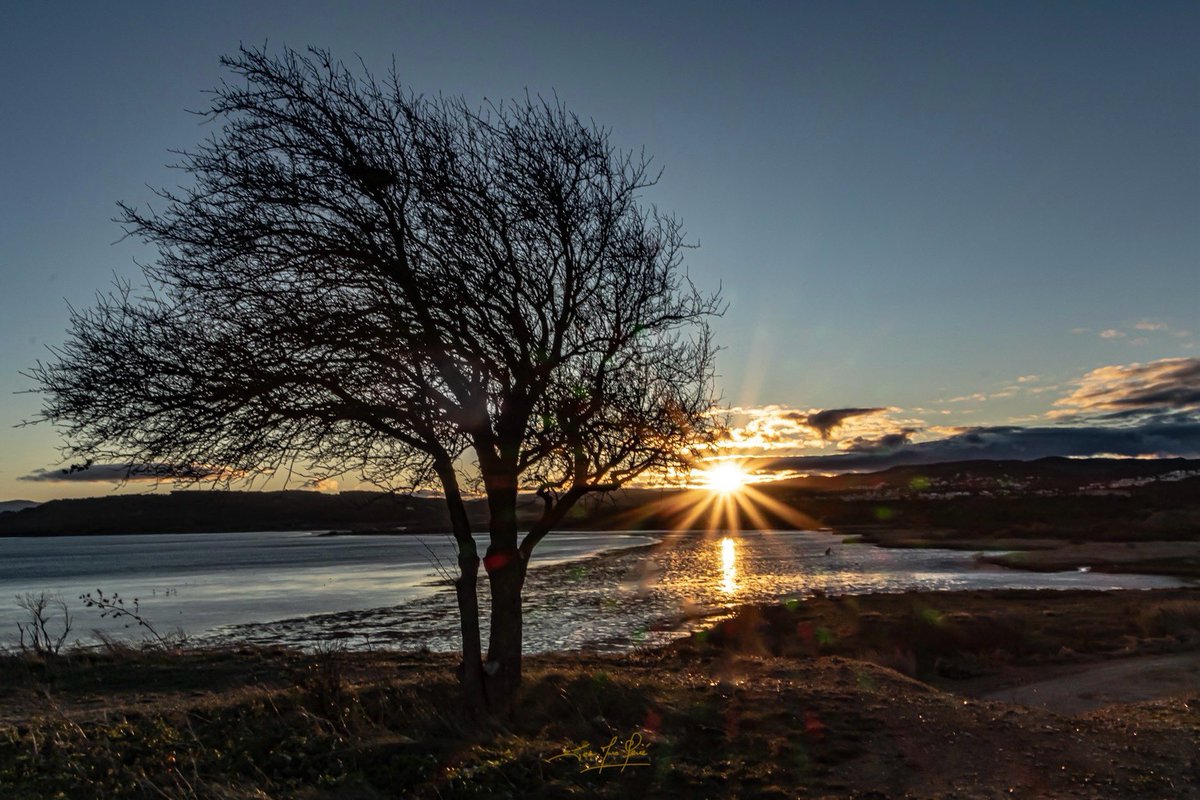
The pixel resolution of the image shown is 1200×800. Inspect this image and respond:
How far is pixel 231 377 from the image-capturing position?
37.6 feet

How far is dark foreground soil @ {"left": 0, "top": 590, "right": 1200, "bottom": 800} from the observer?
29.5 feet

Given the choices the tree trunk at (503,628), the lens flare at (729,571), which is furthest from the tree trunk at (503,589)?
the lens flare at (729,571)

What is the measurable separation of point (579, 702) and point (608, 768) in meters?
3.05

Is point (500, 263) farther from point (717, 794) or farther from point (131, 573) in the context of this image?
point (131, 573)

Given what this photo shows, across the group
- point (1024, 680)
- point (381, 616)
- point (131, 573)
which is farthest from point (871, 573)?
point (131, 573)

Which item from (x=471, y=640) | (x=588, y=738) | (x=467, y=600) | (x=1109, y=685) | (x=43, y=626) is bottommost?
(x=1109, y=685)

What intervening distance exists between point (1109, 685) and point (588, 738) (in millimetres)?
13994

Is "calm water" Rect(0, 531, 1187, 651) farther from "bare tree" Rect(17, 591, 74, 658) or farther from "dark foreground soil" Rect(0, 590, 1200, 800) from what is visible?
"dark foreground soil" Rect(0, 590, 1200, 800)

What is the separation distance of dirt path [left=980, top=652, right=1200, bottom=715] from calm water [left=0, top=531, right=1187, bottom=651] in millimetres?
12118

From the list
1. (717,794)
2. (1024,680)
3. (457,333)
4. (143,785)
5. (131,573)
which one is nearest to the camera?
(143,785)

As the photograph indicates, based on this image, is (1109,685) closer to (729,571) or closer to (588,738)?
(588,738)

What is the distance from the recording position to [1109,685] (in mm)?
19453

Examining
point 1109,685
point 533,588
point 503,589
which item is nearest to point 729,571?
point 533,588

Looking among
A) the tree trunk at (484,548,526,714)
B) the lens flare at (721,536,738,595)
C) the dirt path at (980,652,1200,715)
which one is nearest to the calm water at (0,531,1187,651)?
the lens flare at (721,536,738,595)
